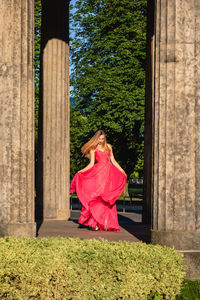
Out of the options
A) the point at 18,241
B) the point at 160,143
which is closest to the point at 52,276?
the point at 18,241

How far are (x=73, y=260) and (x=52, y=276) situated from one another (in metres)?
0.33

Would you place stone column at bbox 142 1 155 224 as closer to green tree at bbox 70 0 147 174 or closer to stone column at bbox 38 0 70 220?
stone column at bbox 38 0 70 220

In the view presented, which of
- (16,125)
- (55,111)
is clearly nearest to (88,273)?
(16,125)

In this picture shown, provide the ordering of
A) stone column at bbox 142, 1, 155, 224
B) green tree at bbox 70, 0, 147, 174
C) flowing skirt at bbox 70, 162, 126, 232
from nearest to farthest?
1. flowing skirt at bbox 70, 162, 126, 232
2. stone column at bbox 142, 1, 155, 224
3. green tree at bbox 70, 0, 147, 174

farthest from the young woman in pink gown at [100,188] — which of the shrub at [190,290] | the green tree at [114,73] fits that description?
the green tree at [114,73]

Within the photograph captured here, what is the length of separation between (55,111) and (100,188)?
391cm

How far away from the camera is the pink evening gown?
12578mm

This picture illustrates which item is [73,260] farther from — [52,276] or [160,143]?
[160,143]

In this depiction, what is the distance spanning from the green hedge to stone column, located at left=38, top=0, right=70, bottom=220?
887cm

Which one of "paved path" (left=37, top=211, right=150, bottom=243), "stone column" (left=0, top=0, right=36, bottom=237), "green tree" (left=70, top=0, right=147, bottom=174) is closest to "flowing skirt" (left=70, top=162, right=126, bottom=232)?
"paved path" (left=37, top=211, right=150, bottom=243)

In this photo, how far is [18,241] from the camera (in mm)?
7566

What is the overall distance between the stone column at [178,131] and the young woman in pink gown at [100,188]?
3600 mm

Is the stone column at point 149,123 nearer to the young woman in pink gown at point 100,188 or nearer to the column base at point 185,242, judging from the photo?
the young woman in pink gown at point 100,188

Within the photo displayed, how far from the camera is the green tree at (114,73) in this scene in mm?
30047
